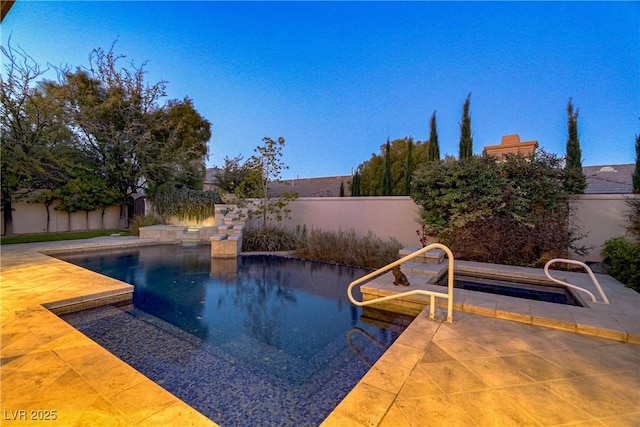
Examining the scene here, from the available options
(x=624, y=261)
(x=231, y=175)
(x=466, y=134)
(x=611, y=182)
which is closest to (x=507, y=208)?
(x=624, y=261)

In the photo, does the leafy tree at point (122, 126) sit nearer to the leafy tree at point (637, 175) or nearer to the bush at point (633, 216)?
the bush at point (633, 216)

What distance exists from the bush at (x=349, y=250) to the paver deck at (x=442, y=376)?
143 inches

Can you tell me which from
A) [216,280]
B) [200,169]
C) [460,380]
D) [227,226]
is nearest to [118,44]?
[200,169]

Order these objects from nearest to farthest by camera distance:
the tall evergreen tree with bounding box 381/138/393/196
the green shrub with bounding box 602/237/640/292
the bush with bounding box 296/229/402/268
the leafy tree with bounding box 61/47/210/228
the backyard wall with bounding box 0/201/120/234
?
the green shrub with bounding box 602/237/640/292 < the bush with bounding box 296/229/402/268 < the backyard wall with bounding box 0/201/120/234 < the tall evergreen tree with bounding box 381/138/393/196 < the leafy tree with bounding box 61/47/210/228

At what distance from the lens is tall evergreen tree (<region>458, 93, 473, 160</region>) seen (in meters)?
9.16

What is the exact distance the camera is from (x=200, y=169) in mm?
15422

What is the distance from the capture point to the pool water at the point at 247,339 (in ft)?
7.23

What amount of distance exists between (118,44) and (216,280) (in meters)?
13.0

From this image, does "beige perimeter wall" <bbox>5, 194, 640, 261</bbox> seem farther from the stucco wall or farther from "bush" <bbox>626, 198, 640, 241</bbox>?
"bush" <bbox>626, 198, 640, 241</bbox>

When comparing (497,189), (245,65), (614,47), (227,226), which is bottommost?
(227,226)

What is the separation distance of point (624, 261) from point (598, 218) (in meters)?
1.82

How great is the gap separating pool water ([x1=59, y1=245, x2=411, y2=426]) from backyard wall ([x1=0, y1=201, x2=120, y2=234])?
31.0 feet

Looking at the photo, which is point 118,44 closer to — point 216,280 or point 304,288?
point 216,280

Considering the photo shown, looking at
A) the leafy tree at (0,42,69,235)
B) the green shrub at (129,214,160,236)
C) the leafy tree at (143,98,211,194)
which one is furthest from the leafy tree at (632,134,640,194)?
the leafy tree at (0,42,69,235)
